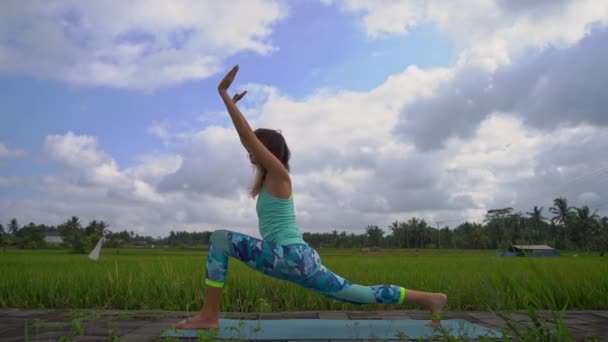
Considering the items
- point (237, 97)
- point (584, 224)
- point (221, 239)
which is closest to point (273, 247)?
point (221, 239)

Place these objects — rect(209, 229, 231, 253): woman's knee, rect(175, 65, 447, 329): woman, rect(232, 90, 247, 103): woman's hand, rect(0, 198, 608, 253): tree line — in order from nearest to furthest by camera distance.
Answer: rect(175, 65, 447, 329): woman, rect(209, 229, 231, 253): woman's knee, rect(232, 90, 247, 103): woman's hand, rect(0, 198, 608, 253): tree line

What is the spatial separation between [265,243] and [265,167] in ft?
1.40

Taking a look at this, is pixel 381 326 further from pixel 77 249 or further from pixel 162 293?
pixel 77 249

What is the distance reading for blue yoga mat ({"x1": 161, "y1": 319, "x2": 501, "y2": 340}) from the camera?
2432mm

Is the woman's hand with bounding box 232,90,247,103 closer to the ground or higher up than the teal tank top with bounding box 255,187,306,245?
higher up

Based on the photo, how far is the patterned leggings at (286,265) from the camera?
244cm

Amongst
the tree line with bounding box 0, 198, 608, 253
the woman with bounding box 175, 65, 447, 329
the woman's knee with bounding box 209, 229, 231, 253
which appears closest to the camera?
the woman with bounding box 175, 65, 447, 329

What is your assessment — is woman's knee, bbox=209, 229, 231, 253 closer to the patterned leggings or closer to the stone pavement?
the patterned leggings

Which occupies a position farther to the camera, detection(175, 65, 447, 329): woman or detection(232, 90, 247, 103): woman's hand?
detection(232, 90, 247, 103): woman's hand

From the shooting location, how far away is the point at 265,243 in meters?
2.49

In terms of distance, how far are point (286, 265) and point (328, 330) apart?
1.85 feet

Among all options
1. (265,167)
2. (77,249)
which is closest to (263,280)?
(265,167)

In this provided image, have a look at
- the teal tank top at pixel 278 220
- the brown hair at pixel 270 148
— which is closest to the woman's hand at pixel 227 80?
the brown hair at pixel 270 148

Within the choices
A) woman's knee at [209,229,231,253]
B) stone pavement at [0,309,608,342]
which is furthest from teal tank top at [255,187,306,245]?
stone pavement at [0,309,608,342]
